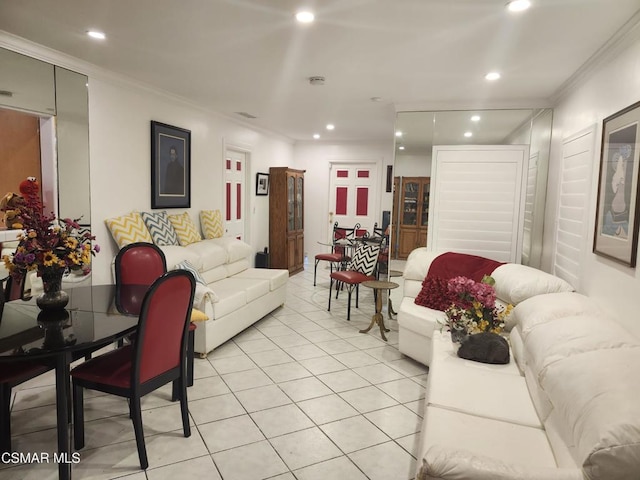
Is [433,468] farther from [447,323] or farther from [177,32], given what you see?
[177,32]

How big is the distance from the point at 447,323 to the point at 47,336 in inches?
93.0

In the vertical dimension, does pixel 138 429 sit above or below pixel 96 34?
below

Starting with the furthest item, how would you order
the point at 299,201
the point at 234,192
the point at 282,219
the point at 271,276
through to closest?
the point at 299,201 < the point at 282,219 < the point at 234,192 < the point at 271,276

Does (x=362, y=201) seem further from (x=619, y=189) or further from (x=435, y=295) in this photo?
(x=619, y=189)

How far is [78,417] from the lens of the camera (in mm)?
2189

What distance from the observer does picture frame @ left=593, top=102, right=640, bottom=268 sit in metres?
2.15

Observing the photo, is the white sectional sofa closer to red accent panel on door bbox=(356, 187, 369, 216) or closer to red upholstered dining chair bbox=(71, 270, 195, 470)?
red upholstered dining chair bbox=(71, 270, 195, 470)

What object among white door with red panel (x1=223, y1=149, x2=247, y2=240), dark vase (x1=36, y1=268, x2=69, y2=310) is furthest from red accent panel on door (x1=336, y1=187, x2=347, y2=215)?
dark vase (x1=36, y1=268, x2=69, y2=310)

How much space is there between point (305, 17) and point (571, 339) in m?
2.15

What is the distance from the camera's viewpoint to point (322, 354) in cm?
366

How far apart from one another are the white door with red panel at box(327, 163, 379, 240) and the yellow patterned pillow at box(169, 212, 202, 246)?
3.92 meters

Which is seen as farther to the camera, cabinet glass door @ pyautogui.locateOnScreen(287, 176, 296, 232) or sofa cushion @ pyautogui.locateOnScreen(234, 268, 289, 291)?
cabinet glass door @ pyautogui.locateOnScreen(287, 176, 296, 232)

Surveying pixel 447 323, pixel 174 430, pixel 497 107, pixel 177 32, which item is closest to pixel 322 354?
pixel 447 323

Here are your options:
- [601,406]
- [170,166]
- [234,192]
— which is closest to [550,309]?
[601,406]
